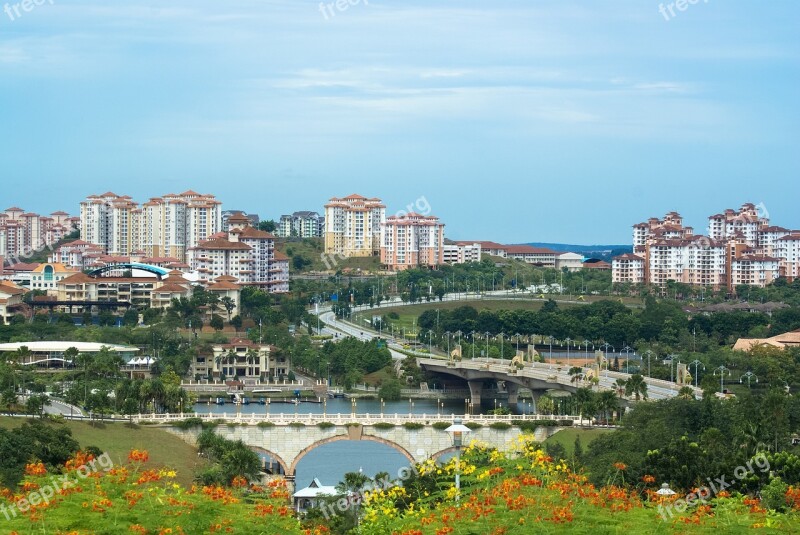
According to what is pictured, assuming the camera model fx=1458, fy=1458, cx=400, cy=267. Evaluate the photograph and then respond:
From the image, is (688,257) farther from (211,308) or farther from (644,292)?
(211,308)

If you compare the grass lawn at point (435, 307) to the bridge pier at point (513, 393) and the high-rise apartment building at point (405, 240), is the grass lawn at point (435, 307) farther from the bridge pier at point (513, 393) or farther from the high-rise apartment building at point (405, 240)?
the bridge pier at point (513, 393)

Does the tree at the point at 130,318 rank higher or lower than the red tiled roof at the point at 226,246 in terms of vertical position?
lower

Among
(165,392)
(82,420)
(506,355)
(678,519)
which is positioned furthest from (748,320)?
(678,519)

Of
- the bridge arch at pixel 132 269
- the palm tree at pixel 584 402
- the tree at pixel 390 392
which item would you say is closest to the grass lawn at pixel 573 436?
the palm tree at pixel 584 402

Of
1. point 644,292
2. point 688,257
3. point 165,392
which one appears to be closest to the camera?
point 165,392

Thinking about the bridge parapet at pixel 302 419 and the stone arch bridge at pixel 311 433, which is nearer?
the stone arch bridge at pixel 311 433
